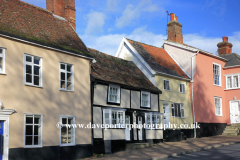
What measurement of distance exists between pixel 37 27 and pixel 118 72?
7.55 metres

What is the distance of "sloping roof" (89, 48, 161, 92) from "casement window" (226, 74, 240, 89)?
10.1 m

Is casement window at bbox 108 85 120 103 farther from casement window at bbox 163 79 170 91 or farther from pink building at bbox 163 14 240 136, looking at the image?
pink building at bbox 163 14 240 136

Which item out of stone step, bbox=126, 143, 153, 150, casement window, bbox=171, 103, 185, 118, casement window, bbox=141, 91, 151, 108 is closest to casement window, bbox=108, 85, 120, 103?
casement window, bbox=141, 91, 151, 108

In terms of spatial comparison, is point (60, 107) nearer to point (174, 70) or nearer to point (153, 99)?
point (153, 99)

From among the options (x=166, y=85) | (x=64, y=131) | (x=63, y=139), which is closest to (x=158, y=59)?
(x=166, y=85)

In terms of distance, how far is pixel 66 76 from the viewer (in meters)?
17.6

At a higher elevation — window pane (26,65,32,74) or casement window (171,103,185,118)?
window pane (26,65,32,74)

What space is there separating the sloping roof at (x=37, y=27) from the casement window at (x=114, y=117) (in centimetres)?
420

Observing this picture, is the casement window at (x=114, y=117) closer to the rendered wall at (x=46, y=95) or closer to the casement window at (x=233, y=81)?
the rendered wall at (x=46, y=95)

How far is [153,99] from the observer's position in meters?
24.5

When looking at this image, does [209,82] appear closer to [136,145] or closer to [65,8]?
[136,145]

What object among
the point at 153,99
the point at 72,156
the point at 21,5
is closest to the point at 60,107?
the point at 72,156

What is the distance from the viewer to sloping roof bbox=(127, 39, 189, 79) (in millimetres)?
26453

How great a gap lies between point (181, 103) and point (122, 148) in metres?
9.04
